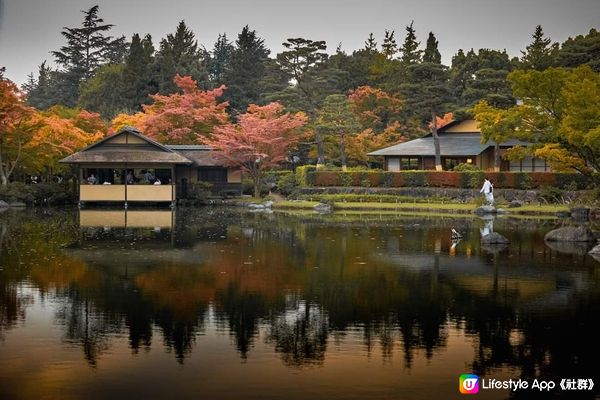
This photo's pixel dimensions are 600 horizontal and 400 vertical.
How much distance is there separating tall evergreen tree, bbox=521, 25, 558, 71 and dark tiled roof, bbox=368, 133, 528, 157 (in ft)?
20.2

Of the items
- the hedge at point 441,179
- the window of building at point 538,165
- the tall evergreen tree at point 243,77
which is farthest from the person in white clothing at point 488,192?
the tall evergreen tree at point 243,77

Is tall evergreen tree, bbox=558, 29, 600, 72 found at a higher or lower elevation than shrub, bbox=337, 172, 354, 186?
higher

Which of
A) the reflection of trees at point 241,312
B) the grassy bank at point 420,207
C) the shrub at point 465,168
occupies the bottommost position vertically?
the reflection of trees at point 241,312

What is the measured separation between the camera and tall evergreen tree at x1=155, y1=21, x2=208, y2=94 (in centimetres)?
7019

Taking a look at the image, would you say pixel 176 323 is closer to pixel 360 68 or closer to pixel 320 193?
pixel 320 193

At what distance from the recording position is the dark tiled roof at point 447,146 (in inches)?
2128

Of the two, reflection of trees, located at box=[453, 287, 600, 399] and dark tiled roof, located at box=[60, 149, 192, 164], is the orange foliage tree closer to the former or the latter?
dark tiled roof, located at box=[60, 149, 192, 164]

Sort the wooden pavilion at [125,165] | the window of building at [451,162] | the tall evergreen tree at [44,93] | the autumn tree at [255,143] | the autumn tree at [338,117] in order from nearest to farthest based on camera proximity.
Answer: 1. the wooden pavilion at [125,165]
2. the autumn tree at [255,143]
3. the autumn tree at [338,117]
4. the window of building at [451,162]
5. the tall evergreen tree at [44,93]

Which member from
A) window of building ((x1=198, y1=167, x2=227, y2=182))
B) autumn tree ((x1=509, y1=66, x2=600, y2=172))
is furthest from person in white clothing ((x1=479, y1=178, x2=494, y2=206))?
window of building ((x1=198, y1=167, x2=227, y2=182))

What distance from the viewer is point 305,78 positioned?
59219 mm

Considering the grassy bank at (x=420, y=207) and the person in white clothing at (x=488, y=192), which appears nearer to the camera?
the grassy bank at (x=420, y=207)

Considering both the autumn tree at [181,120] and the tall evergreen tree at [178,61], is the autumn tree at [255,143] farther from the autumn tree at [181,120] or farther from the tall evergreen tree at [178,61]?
the tall evergreen tree at [178,61]

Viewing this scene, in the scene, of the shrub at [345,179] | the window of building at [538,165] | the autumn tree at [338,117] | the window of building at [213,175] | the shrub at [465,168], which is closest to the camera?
the shrub at [465,168]

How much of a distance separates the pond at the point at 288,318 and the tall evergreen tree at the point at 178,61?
4656 centimetres
